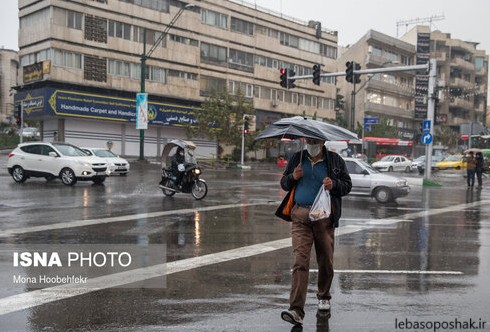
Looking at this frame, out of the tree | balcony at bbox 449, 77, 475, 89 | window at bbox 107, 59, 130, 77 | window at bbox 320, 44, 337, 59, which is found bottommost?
the tree

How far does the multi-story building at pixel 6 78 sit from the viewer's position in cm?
8125

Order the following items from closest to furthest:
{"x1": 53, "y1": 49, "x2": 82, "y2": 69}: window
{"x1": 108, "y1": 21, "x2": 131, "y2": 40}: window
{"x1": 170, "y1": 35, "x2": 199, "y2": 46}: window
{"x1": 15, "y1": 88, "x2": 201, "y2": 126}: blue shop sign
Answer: {"x1": 15, "y1": 88, "x2": 201, "y2": 126}: blue shop sign
{"x1": 53, "y1": 49, "x2": 82, "y2": 69}: window
{"x1": 108, "y1": 21, "x2": 131, "y2": 40}: window
{"x1": 170, "y1": 35, "x2": 199, "y2": 46}: window

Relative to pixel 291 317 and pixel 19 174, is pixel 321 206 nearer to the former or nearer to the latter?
pixel 291 317

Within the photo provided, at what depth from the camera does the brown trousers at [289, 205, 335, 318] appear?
4898 millimetres

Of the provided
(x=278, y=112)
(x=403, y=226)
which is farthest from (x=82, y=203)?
(x=278, y=112)

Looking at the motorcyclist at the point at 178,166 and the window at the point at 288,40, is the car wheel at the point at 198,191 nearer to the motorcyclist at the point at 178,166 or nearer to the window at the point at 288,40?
the motorcyclist at the point at 178,166

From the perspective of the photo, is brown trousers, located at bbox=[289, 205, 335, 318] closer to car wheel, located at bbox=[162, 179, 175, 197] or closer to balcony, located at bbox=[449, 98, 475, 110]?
car wheel, located at bbox=[162, 179, 175, 197]

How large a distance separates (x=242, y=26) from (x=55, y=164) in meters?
38.6

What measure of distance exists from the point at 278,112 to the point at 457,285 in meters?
53.5

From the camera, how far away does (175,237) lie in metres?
9.51

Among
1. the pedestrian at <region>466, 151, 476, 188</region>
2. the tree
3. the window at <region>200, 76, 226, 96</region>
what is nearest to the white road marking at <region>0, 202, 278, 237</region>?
the pedestrian at <region>466, 151, 476, 188</region>

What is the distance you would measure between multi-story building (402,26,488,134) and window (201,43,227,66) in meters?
36.7

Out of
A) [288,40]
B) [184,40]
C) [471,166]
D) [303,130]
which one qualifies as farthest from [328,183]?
[288,40]

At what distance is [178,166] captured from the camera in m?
15.9
